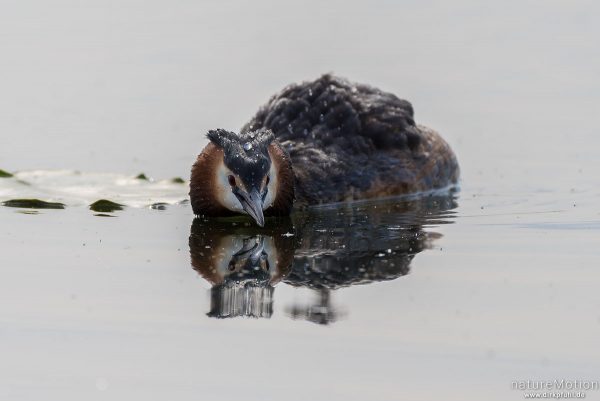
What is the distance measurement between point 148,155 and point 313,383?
883 cm

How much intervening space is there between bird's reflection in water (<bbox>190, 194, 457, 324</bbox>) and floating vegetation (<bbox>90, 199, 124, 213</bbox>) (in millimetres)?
933

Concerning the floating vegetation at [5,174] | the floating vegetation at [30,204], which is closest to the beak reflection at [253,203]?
the floating vegetation at [30,204]

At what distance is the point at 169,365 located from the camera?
8180mm

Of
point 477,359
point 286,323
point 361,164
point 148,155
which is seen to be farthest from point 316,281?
point 148,155

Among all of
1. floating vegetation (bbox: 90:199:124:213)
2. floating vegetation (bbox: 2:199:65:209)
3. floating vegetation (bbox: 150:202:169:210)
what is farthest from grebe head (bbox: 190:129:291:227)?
floating vegetation (bbox: 2:199:65:209)

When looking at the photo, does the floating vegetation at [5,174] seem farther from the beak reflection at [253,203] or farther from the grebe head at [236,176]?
the beak reflection at [253,203]

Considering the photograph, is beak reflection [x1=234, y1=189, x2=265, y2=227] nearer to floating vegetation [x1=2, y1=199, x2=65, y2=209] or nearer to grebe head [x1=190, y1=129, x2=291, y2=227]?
grebe head [x1=190, y1=129, x2=291, y2=227]

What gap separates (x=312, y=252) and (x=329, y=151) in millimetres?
3197

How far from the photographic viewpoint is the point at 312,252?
37.4ft

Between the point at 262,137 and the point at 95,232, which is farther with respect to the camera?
the point at 262,137

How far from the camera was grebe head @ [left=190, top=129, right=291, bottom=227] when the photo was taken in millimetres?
12328

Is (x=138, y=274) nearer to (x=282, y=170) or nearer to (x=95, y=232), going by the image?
(x=95, y=232)

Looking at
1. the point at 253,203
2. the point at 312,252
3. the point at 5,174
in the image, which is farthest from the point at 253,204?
the point at 5,174

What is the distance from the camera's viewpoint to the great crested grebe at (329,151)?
507 inches
